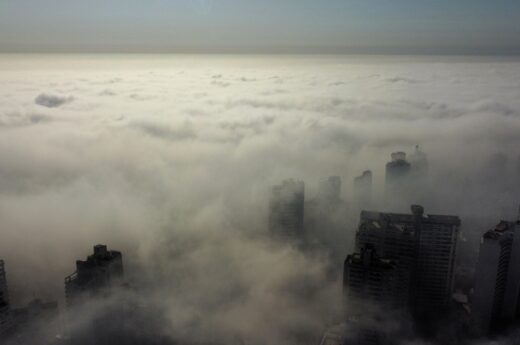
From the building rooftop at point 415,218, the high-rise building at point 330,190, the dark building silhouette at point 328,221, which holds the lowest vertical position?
the dark building silhouette at point 328,221

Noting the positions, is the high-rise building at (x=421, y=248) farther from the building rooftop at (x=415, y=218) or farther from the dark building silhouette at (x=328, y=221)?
the dark building silhouette at (x=328, y=221)

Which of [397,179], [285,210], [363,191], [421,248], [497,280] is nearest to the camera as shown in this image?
[497,280]

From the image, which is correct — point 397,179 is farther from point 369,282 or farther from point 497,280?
point 369,282

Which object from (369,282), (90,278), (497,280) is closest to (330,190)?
(497,280)

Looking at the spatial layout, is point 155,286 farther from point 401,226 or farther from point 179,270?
point 401,226

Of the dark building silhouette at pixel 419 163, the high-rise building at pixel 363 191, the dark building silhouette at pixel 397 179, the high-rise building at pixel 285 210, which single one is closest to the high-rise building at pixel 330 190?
the high-rise building at pixel 363 191

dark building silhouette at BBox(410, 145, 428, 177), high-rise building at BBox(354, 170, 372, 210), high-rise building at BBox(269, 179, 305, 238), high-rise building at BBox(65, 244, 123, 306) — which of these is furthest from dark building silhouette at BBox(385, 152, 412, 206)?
high-rise building at BBox(65, 244, 123, 306)

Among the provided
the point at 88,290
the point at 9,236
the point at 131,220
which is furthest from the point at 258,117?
the point at 88,290
